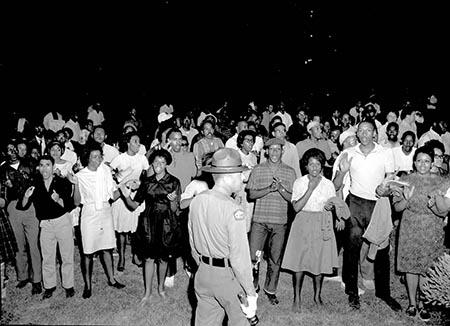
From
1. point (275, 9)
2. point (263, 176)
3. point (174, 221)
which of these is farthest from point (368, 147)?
point (275, 9)

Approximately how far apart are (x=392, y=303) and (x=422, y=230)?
1142 mm

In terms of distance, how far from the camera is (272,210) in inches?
262

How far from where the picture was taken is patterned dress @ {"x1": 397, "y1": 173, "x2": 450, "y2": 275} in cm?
616

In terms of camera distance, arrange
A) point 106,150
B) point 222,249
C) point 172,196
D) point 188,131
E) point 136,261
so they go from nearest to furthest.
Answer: point 222,249 < point 172,196 < point 136,261 < point 106,150 < point 188,131

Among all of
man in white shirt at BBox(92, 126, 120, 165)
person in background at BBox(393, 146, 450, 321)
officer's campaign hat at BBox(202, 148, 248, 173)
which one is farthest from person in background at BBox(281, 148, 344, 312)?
man in white shirt at BBox(92, 126, 120, 165)

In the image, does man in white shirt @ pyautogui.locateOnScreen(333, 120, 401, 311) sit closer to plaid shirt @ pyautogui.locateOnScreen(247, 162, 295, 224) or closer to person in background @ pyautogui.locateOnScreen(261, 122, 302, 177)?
plaid shirt @ pyautogui.locateOnScreen(247, 162, 295, 224)

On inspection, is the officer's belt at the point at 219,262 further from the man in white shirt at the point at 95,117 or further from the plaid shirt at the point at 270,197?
the man in white shirt at the point at 95,117

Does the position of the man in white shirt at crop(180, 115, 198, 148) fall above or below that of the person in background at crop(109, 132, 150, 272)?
above

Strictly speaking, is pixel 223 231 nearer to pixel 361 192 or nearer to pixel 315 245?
pixel 315 245

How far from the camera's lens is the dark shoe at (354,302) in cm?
659

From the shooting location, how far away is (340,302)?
6.79 metres

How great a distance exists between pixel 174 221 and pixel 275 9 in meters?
18.8

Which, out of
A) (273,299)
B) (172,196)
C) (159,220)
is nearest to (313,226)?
(273,299)

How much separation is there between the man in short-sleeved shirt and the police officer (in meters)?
2.13
